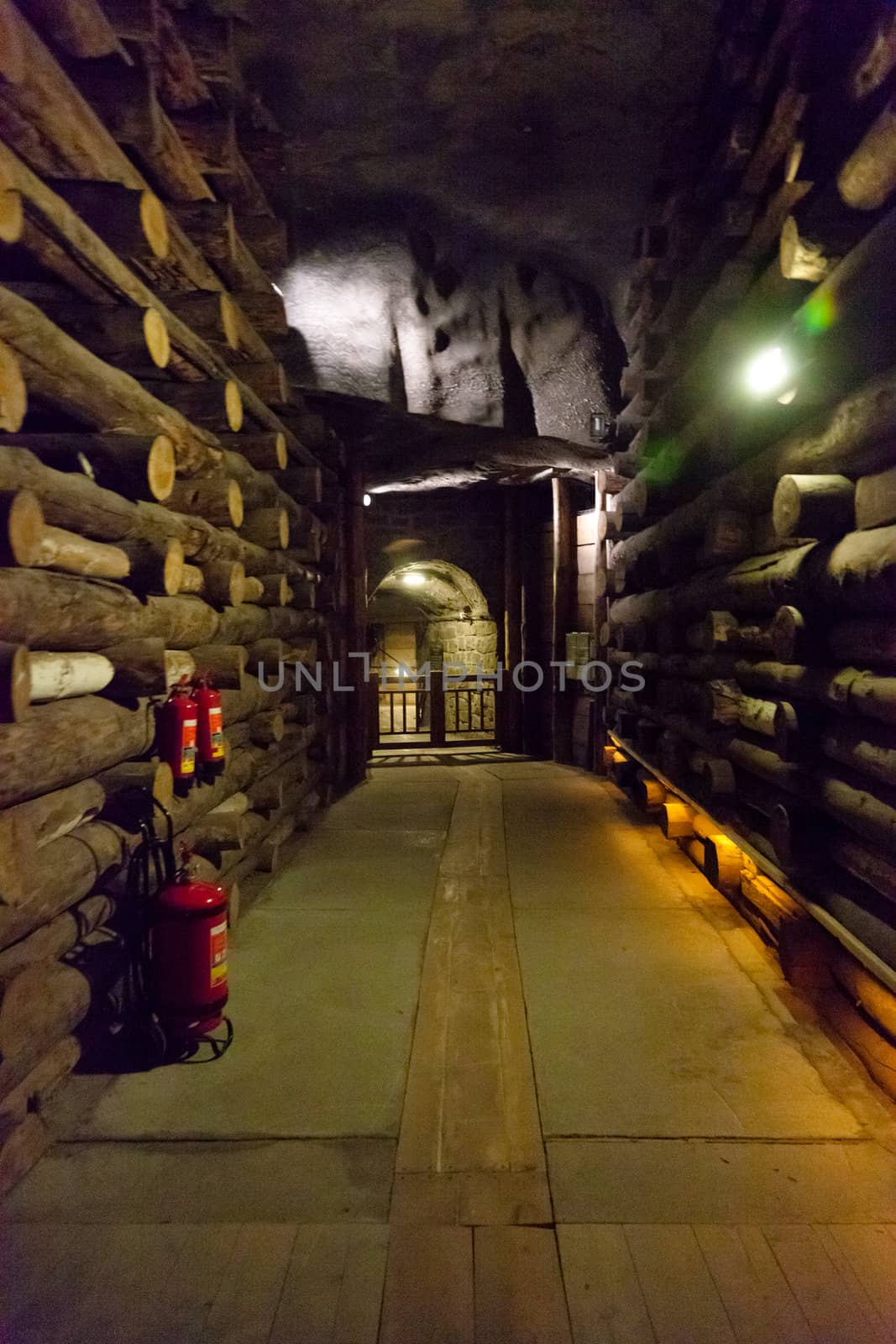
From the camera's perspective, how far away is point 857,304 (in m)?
3.00

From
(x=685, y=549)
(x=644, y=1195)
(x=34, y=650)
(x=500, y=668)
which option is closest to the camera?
Result: (x=644, y=1195)

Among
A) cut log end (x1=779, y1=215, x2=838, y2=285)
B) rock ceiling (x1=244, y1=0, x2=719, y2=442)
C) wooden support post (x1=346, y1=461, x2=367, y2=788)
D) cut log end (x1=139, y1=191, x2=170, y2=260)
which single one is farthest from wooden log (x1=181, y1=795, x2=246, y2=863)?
→ rock ceiling (x1=244, y1=0, x2=719, y2=442)

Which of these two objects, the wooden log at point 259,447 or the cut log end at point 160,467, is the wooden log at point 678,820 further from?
the cut log end at point 160,467

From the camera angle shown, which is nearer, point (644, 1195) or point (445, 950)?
point (644, 1195)

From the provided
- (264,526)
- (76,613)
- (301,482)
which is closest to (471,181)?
(301,482)

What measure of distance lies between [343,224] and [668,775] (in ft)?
21.7

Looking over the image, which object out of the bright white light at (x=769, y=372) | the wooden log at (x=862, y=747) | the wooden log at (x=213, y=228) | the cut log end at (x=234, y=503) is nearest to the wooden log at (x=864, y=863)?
the wooden log at (x=862, y=747)

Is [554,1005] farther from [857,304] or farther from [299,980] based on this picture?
[857,304]

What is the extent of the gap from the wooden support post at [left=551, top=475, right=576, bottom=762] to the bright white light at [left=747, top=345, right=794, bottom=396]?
20.4 feet

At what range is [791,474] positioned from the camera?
3725 millimetres

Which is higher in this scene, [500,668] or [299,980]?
[500,668]

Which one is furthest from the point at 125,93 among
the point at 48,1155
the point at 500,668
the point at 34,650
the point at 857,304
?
the point at 500,668

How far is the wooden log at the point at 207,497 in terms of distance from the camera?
4.54 m

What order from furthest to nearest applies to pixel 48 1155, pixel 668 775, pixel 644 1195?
pixel 668 775
pixel 48 1155
pixel 644 1195
